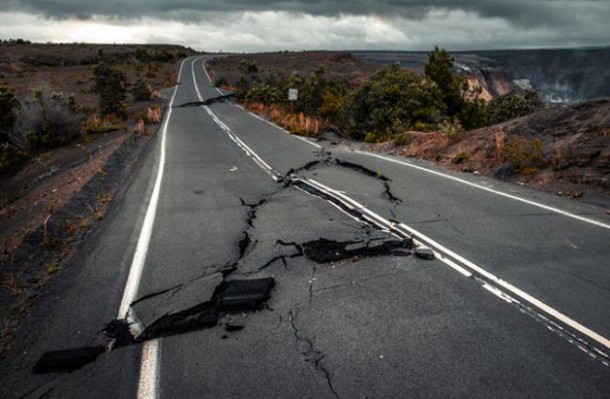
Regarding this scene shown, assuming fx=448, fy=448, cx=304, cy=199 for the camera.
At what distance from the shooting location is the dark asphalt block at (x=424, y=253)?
19.7ft

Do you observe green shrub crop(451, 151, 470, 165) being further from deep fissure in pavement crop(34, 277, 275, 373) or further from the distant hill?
the distant hill

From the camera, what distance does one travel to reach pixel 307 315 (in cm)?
468

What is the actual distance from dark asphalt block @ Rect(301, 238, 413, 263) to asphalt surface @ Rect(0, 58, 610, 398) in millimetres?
33

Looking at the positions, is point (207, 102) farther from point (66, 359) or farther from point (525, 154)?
point (66, 359)

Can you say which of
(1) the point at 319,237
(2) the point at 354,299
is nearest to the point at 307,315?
(2) the point at 354,299

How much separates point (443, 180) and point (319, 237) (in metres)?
5.06

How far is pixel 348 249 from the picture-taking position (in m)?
6.30

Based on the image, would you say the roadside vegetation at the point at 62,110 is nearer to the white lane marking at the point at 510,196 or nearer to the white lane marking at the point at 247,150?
the white lane marking at the point at 247,150

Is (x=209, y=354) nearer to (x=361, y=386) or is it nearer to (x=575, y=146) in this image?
(x=361, y=386)

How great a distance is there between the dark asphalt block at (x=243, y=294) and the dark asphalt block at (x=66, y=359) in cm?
128

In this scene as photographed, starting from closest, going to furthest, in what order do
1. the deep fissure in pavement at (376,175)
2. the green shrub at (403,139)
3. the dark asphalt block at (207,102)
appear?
the deep fissure in pavement at (376,175), the green shrub at (403,139), the dark asphalt block at (207,102)

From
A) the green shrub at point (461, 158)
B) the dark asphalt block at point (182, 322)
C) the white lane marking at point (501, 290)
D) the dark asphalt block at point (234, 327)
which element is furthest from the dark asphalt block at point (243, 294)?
the green shrub at point (461, 158)

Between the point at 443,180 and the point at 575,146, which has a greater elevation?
the point at 575,146

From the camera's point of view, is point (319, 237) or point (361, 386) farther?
point (319, 237)
